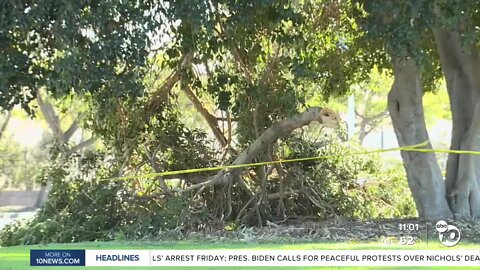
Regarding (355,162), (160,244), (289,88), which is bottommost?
(160,244)

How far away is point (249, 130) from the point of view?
12.1 metres

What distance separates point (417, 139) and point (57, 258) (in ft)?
18.9

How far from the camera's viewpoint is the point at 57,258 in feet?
21.9

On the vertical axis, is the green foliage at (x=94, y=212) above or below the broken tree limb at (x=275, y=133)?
below

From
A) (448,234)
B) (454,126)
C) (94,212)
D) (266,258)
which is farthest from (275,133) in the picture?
(266,258)

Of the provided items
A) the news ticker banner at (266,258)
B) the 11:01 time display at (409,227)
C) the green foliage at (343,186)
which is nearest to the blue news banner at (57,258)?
the news ticker banner at (266,258)

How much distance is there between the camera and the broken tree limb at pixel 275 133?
1130cm

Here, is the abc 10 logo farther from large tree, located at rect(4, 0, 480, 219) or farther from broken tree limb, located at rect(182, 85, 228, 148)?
broken tree limb, located at rect(182, 85, 228, 148)

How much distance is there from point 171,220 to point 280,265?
440 centimetres

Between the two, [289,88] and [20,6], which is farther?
[289,88]

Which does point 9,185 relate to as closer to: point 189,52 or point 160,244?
point 189,52

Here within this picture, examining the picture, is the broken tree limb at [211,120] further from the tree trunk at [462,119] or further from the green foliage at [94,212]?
the tree trunk at [462,119]

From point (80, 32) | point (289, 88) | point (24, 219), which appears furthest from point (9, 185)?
point (80, 32)

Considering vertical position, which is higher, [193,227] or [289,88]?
[289,88]
